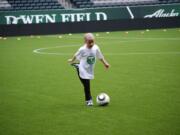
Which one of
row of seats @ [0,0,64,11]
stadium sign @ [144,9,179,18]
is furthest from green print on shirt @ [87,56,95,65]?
row of seats @ [0,0,64,11]

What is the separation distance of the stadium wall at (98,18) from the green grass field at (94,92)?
337 inches

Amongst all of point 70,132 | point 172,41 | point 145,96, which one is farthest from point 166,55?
point 70,132

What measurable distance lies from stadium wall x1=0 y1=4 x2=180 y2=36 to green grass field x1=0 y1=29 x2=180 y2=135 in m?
8.57

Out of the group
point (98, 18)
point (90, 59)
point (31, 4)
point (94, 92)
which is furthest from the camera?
point (31, 4)

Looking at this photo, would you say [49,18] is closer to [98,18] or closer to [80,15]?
[80,15]

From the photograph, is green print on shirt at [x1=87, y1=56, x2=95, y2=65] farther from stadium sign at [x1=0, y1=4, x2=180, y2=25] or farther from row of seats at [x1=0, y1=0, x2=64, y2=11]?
row of seats at [x1=0, y1=0, x2=64, y2=11]

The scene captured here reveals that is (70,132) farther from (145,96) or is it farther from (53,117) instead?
(145,96)

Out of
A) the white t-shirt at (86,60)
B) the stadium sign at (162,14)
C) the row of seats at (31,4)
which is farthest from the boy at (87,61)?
the row of seats at (31,4)

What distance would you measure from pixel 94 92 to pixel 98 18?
22.5 m

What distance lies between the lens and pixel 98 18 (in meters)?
36.0

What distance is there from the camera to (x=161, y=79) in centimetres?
1542

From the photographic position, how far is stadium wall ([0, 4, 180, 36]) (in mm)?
35125

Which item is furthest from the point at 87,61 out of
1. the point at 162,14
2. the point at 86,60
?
the point at 162,14

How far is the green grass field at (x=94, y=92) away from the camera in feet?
32.1
